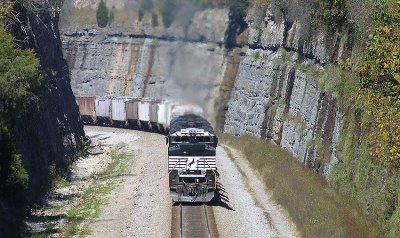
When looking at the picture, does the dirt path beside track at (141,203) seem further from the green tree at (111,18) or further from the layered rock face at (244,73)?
the green tree at (111,18)

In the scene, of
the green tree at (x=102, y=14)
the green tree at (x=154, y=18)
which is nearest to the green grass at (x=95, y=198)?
the green tree at (x=154, y=18)

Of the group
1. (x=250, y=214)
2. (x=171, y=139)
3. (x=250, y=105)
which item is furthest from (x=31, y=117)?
(x=250, y=105)

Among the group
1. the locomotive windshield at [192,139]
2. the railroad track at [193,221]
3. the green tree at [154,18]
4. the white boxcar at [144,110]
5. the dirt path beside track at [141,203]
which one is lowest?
the white boxcar at [144,110]

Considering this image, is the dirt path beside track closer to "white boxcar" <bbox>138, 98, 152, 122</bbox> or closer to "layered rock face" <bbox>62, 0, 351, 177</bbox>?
"layered rock face" <bbox>62, 0, 351, 177</bbox>

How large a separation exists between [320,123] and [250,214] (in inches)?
548

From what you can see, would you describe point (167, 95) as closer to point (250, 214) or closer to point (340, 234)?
point (250, 214)

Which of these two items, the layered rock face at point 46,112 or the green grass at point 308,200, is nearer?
the green grass at point 308,200

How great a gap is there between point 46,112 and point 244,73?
2744 centimetres

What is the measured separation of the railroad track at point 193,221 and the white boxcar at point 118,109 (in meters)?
33.4

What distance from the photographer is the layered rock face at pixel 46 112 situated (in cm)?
3212

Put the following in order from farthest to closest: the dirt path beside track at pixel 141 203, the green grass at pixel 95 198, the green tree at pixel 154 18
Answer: the green tree at pixel 154 18 < the green grass at pixel 95 198 < the dirt path beside track at pixel 141 203

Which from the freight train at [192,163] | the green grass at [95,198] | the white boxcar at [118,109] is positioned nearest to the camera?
the green grass at [95,198]

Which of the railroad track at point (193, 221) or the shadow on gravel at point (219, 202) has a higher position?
the railroad track at point (193, 221)

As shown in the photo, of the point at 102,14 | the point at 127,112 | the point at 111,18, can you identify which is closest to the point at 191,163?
the point at 127,112
